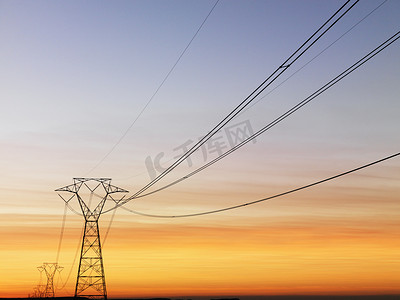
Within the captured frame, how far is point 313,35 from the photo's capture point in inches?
798

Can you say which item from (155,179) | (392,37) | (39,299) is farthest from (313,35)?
(39,299)

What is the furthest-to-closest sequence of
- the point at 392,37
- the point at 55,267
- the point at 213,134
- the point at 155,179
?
the point at 55,267 < the point at 155,179 < the point at 213,134 < the point at 392,37

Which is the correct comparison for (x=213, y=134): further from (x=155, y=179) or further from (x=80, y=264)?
(x=80, y=264)

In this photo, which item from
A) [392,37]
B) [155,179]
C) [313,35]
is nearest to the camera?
[392,37]

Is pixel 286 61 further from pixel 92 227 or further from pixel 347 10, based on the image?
pixel 92 227

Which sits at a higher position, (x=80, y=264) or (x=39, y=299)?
(x=39, y=299)

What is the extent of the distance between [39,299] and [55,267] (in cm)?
4096

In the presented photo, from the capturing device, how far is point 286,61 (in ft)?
77.1

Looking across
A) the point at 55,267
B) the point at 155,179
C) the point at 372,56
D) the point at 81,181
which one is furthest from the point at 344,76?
the point at 55,267

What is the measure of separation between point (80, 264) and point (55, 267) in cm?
6584

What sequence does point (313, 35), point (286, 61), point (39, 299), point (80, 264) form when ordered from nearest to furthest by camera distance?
1. point (313, 35)
2. point (286, 61)
3. point (80, 264)
4. point (39, 299)

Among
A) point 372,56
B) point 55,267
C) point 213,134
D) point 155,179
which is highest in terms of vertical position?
point 55,267

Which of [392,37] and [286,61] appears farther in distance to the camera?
[286,61]

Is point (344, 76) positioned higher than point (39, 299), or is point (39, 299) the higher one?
point (39, 299)
